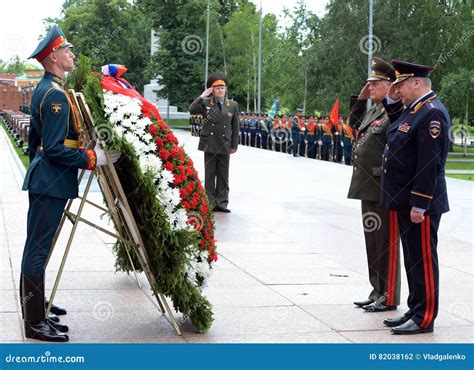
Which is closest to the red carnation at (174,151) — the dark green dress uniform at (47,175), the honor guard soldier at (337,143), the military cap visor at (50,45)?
the dark green dress uniform at (47,175)

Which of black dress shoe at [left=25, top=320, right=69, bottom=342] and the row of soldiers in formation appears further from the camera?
the row of soldiers in formation

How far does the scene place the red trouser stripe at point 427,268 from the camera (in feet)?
21.5

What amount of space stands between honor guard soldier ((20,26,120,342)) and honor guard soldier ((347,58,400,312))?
223cm

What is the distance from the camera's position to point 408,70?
652cm

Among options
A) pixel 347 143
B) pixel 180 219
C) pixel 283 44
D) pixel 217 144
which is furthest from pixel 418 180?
pixel 283 44

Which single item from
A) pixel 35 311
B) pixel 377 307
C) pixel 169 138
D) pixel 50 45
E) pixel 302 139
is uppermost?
pixel 50 45

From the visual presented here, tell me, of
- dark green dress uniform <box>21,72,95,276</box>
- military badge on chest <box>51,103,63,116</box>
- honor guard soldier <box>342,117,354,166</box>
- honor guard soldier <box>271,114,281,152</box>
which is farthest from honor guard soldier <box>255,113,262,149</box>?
military badge on chest <box>51,103,63,116</box>

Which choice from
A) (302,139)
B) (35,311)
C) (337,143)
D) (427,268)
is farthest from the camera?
(302,139)

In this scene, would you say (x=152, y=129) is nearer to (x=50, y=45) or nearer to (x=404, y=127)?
(x=50, y=45)

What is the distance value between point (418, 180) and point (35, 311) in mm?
2739

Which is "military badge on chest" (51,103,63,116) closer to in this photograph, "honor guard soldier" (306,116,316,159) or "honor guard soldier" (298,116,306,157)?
"honor guard soldier" (306,116,316,159)

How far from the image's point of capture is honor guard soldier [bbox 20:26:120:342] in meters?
6.00

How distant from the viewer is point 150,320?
690cm

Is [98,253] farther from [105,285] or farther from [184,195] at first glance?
[184,195]
